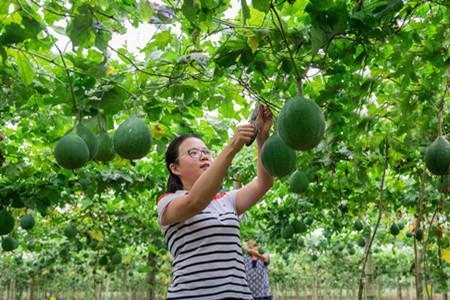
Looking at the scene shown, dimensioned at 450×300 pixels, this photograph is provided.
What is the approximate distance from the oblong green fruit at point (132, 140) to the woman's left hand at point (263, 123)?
1.76 ft

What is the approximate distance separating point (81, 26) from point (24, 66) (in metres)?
0.81

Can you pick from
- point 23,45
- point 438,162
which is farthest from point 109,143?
point 438,162

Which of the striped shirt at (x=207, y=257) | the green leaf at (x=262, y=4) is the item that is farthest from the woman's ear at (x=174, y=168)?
the green leaf at (x=262, y=4)

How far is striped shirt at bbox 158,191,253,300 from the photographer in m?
2.32

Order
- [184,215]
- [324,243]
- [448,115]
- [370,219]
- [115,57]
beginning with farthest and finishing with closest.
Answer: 1. [324,243]
2. [370,219]
3. [448,115]
4. [115,57]
5. [184,215]

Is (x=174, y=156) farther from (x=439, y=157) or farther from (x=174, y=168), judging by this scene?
(x=439, y=157)

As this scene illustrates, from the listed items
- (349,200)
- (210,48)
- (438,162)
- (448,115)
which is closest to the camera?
(438,162)

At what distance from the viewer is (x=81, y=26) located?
2146 mm

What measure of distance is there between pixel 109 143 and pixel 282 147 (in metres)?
1.01

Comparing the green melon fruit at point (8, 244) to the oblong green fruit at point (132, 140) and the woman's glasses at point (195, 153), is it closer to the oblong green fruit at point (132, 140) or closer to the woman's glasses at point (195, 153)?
the woman's glasses at point (195, 153)

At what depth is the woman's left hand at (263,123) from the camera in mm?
2375

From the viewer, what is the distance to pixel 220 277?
2.33m

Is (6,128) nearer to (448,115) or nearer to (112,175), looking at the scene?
(112,175)

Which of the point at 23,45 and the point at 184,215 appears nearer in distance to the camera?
the point at 184,215
